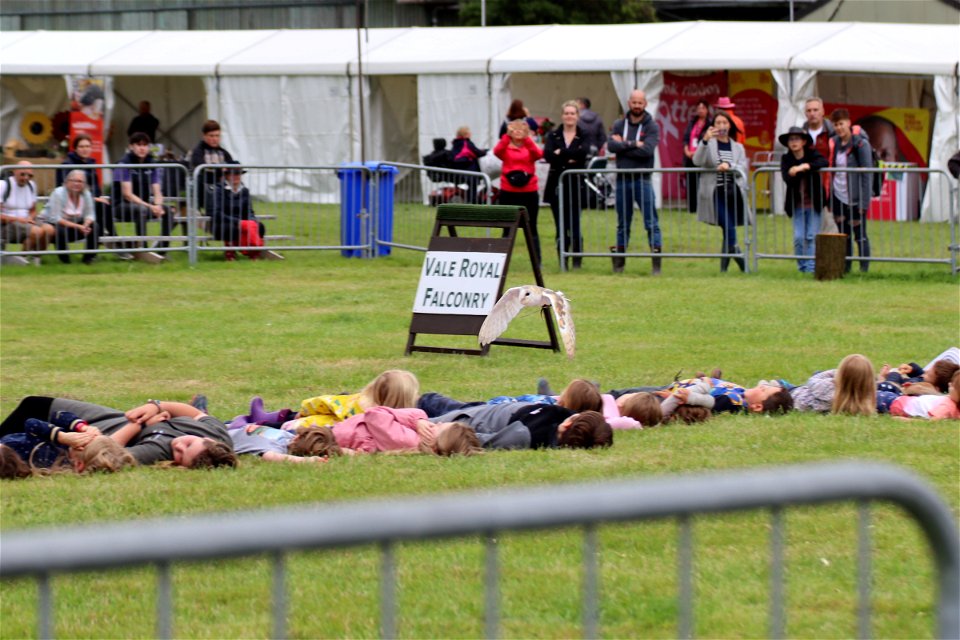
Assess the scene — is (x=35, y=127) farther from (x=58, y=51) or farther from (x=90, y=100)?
(x=90, y=100)

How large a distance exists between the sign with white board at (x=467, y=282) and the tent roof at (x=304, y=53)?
49.7 feet

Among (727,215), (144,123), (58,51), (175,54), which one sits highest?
(58,51)

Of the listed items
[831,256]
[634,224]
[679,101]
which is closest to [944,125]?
[679,101]

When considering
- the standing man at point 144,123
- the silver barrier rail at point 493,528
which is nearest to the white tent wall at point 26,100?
the standing man at point 144,123

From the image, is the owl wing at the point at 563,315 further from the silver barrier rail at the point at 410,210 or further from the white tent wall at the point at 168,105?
the white tent wall at the point at 168,105

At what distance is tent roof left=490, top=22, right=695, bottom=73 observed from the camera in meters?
24.4

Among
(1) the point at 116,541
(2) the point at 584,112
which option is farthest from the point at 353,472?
(2) the point at 584,112

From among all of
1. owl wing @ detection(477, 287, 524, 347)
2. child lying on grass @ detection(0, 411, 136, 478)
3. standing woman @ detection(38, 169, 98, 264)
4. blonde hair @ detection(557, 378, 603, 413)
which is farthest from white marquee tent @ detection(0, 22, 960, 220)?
child lying on grass @ detection(0, 411, 136, 478)

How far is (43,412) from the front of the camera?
783 centimetres

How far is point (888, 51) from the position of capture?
22.7 metres

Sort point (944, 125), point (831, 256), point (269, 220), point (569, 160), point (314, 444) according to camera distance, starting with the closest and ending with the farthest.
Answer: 1. point (314, 444)
2. point (831, 256)
3. point (569, 160)
4. point (269, 220)
5. point (944, 125)

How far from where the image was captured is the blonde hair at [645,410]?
27.4ft

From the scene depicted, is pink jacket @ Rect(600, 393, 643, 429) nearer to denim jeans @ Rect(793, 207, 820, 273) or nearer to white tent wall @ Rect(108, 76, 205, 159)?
denim jeans @ Rect(793, 207, 820, 273)

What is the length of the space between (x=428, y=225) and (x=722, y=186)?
4.15m
